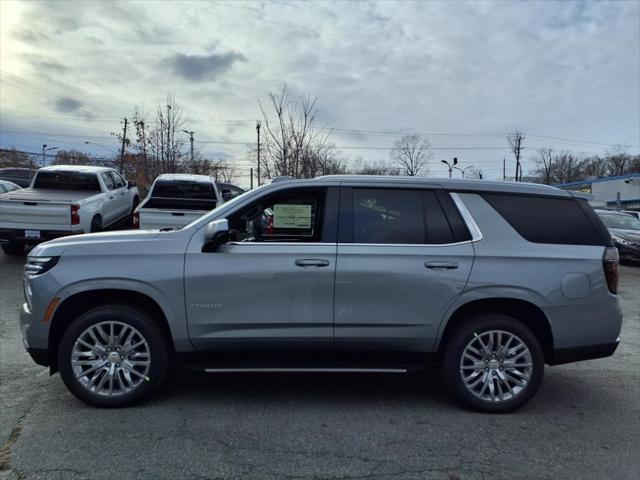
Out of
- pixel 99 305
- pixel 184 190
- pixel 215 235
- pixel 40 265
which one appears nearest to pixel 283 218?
pixel 215 235

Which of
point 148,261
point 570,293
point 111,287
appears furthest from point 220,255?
point 570,293

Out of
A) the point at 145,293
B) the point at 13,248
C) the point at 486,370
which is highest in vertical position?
the point at 145,293

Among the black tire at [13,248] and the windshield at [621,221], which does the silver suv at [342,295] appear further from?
the windshield at [621,221]

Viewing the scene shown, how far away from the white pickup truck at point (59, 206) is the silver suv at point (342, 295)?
21.6 ft

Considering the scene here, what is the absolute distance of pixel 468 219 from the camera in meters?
4.18

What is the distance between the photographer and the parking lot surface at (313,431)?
3197 mm

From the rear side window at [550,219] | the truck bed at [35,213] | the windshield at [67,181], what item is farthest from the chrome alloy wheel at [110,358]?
the windshield at [67,181]

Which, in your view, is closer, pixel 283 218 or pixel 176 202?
pixel 283 218

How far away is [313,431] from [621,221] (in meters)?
15.8

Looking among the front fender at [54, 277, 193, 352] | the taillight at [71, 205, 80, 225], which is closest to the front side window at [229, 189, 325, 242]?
the front fender at [54, 277, 193, 352]

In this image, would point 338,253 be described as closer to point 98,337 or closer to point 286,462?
point 286,462

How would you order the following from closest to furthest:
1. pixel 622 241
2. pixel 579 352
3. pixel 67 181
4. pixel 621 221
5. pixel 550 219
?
1. pixel 579 352
2. pixel 550 219
3. pixel 67 181
4. pixel 622 241
5. pixel 621 221

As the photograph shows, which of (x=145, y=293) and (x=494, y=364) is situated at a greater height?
(x=145, y=293)

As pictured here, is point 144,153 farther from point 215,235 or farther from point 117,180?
point 215,235
